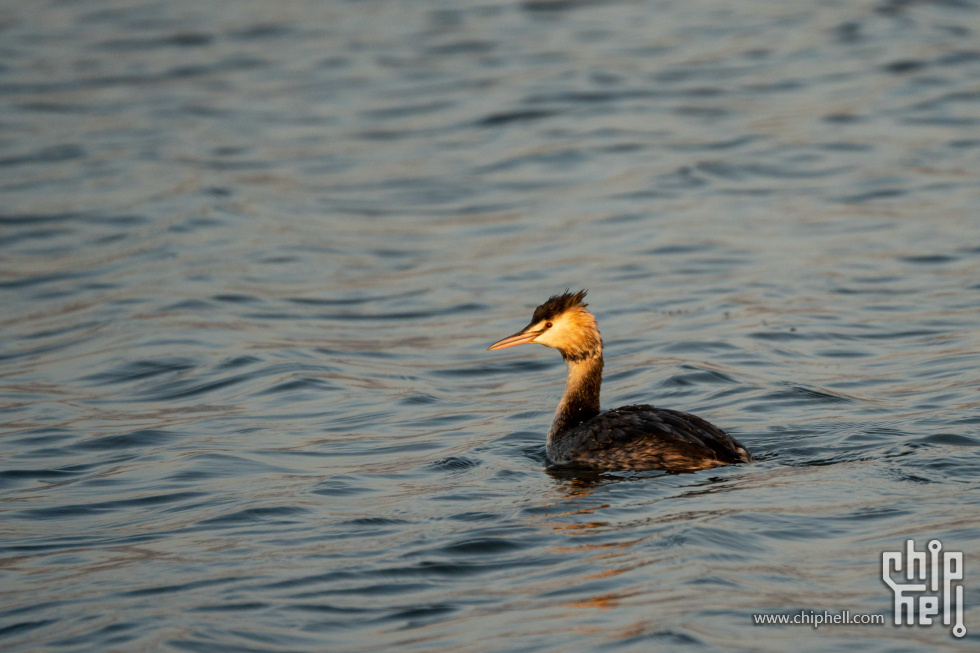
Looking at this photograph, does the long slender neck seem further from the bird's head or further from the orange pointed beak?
the orange pointed beak

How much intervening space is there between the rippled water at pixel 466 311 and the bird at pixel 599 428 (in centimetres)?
21

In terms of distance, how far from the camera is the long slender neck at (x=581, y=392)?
1012cm

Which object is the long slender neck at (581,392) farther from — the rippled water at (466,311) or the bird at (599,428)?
the rippled water at (466,311)

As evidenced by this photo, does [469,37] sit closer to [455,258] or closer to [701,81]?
[701,81]

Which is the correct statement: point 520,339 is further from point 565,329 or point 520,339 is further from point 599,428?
point 599,428

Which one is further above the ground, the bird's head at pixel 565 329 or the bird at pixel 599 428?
the bird's head at pixel 565 329

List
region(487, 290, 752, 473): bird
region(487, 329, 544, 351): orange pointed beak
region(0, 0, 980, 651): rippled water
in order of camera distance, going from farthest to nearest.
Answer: region(487, 329, 544, 351): orange pointed beak
region(487, 290, 752, 473): bird
region(0, 0, 980, 651): rippled water

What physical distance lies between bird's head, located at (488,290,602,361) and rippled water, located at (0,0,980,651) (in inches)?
33.8

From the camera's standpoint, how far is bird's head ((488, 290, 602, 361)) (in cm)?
1005

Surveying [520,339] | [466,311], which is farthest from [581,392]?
[466,311]

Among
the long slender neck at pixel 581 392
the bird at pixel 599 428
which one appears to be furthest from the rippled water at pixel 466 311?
the long slender neck at pixel 581 392

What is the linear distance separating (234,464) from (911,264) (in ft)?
27.9

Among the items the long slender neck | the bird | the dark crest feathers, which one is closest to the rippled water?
the bird

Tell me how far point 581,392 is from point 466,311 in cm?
438
